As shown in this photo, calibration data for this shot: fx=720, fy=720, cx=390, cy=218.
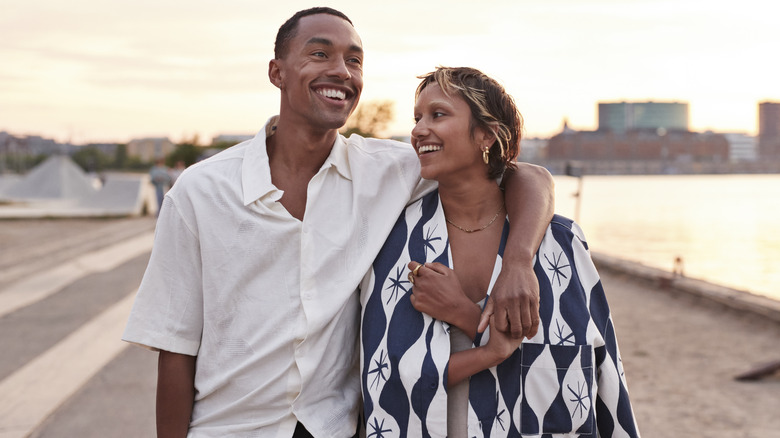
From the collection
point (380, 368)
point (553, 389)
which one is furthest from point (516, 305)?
point (380, 368)

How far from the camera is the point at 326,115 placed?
2039mm

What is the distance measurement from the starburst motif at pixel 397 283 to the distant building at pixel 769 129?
184 metres

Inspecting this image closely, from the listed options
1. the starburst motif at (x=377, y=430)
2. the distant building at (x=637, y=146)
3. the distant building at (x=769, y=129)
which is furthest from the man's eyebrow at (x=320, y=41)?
the distant building at (x=769, y=129)

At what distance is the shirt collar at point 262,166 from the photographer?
1.90 metres

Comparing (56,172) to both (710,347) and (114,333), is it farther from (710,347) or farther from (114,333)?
(710,347)

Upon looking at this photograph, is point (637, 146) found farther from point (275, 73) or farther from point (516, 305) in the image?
point (516, 305)

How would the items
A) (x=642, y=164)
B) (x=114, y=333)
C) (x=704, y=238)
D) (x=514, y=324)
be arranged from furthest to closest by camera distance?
1. (x=642, y=164)
2. (x=704, y=238)
3. (x=114, y=333)
4. (x=514, y=324)

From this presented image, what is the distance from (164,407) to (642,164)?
14916 cm

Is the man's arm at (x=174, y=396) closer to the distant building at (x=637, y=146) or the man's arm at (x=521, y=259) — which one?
the man's arm at (x=521, y=259)

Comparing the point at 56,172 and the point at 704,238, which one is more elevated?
the point at 56,172

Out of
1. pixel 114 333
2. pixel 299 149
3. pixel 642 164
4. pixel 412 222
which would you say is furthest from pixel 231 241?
pixel 642 164

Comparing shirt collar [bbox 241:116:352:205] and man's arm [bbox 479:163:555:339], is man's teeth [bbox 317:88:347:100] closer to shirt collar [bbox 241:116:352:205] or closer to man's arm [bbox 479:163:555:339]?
shirt collar [bbox 241:116:352:205]

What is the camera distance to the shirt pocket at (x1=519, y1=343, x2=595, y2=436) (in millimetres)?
1867

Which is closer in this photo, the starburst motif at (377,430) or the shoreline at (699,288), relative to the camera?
the starburst motif at (377,430)
